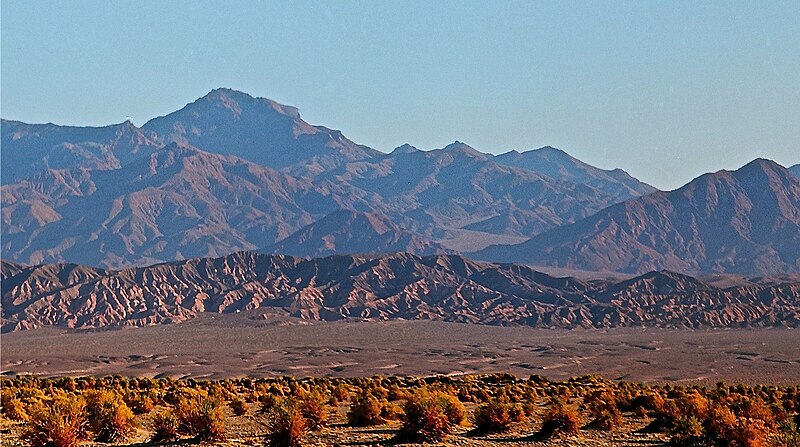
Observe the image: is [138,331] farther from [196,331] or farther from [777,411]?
[777,411]

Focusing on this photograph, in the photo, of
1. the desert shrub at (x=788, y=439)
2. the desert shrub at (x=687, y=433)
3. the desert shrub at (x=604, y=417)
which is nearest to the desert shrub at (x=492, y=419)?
the desert shrub at (x=604, y=417)

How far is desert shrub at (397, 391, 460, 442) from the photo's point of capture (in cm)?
2042

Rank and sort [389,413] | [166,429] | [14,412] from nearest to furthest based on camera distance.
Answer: [166,429] < [14,412] < [389,413]

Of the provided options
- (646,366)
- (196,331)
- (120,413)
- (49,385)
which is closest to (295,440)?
(120,413)

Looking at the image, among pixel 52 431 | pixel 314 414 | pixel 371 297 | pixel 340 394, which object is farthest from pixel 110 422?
pixel 371 297

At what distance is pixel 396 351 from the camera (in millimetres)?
115438

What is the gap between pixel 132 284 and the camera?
582ft

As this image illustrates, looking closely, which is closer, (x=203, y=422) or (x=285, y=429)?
(x=285, y=429)

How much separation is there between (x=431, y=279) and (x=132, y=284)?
166 ft

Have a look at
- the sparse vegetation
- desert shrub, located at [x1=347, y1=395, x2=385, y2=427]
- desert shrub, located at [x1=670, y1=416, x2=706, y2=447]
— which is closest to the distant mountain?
the sparse vegetation

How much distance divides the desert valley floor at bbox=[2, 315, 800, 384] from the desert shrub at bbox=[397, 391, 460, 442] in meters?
Answer: 55.0

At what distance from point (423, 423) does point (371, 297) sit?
531ft

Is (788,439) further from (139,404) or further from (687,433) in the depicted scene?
(139,404)

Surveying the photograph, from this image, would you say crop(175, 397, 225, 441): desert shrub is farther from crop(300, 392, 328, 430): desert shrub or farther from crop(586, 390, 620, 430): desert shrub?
crop(586, 390, 620, 430): desert shrub
